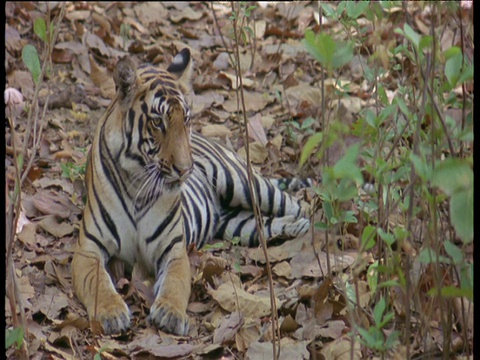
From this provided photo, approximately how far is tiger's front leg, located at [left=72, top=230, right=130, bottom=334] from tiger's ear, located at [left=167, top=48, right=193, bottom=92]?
970 millimetres

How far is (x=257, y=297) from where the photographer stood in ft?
13.7

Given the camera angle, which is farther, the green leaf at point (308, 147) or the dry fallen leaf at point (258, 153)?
the dry fallen leaf at point (258, 153)

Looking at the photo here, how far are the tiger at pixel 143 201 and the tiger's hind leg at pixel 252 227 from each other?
2 cm

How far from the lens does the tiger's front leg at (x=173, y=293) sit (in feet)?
13.3

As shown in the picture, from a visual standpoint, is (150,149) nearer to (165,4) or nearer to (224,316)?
(224,316)

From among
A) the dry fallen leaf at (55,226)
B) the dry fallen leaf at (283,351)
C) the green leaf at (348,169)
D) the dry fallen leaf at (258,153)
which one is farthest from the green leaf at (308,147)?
the dry fallen leaf at (258,153)

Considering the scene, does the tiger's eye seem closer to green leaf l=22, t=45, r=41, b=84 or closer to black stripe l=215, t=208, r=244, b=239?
black stripe l=215, t=208, r=244, b=239

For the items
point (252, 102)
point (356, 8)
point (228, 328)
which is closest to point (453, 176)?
point (356, 8)

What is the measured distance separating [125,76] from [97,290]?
108cm

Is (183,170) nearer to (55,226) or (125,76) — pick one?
(125,76)

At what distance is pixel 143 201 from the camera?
455 centimetres

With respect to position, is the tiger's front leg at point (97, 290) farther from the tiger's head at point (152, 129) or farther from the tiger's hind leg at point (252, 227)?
the tiger's hind leg at point (252, 227)

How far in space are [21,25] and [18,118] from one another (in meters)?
1.61
